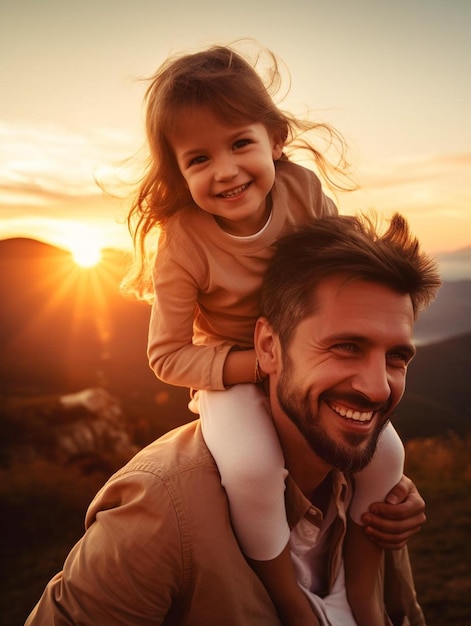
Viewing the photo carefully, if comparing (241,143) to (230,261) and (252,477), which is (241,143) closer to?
(230,261)

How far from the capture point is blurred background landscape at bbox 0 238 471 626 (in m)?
5.06

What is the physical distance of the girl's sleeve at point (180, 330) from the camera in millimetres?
2547

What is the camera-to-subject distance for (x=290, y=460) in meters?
2.66

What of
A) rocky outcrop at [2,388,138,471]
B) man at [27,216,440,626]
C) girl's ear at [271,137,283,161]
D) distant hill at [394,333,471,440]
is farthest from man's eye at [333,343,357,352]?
distant hill at [394,333,471,440]

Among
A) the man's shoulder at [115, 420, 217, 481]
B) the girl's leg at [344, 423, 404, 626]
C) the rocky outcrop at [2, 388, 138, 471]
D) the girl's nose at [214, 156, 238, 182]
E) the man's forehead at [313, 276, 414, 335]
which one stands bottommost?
the rocky outcrop at [2, 388, 138, 471]

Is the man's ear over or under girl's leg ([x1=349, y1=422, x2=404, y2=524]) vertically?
over

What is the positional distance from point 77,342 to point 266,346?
531 centimetres

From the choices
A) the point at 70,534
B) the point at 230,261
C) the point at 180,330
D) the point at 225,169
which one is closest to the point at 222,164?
the point at 225,169

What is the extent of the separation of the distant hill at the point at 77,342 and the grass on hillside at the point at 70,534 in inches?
45.7

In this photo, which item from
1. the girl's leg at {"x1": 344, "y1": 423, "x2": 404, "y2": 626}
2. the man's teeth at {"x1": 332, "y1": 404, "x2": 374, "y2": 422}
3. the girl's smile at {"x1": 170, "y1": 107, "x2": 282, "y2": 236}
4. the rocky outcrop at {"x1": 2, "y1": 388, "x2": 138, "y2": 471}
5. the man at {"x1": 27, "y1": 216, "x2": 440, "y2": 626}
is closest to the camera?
the man at {"x1": 27, "y1": 216, "x2": 440, "y2": 626}

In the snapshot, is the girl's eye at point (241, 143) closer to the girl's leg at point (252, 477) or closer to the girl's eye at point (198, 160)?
the girl's eye at point (198, 160)

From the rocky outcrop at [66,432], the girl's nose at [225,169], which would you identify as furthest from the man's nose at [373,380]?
the rocky outcrop at [66,432]

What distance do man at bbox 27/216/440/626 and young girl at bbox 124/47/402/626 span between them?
9 cm

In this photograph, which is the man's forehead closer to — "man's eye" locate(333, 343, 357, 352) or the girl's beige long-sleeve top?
"man's eye" locate(333, 343, 357, 352)
